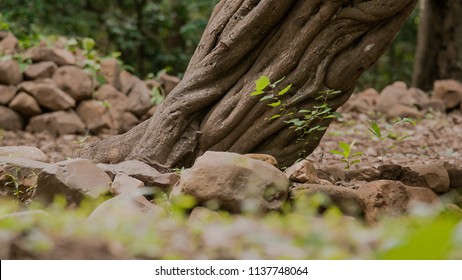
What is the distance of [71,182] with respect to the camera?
3570mm

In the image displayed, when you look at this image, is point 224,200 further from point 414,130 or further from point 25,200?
point 414,130

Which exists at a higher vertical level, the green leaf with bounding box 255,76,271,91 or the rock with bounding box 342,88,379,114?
the rock with bounding box 342,88,379,114

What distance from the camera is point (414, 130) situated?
822 cm

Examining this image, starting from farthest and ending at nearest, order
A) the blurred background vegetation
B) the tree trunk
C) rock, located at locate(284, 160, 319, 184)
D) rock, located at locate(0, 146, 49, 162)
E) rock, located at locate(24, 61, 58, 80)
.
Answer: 1. the blurred background vegetation
2. the tree trunk
3. rock, located at locate(24, 61, 58, 80)
4. rock, located at locate(0, 146, 49, 162)
5. rock, located at locate(284, 160, 319, 184)

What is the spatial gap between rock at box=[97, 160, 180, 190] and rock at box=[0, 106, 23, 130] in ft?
14.7

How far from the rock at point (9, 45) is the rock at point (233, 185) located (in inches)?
238

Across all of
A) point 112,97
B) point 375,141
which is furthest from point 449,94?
point 112,97

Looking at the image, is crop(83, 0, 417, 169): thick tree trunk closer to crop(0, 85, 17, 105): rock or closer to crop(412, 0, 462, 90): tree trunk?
crop(0, 85, 17, 105): rock

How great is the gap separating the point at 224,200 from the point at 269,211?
225 mm

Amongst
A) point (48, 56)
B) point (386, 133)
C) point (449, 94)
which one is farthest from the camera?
point (449, 94)

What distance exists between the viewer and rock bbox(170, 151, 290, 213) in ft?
10.6

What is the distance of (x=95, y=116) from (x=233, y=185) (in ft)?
17.7

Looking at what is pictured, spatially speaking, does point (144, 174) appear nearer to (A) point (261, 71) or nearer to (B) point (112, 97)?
(A) point (261, 71)

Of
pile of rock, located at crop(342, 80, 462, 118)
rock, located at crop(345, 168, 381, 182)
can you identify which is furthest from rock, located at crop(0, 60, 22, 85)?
rock, located at crop(345, 168, 381, 182)
